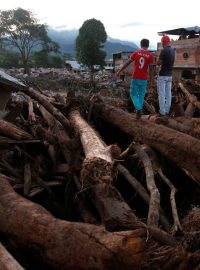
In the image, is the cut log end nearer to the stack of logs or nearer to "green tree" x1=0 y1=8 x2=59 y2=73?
the stack of logs

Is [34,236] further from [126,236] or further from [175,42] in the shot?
[175,42]

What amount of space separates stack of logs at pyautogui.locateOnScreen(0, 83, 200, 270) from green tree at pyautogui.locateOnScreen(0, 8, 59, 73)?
40.1 meters

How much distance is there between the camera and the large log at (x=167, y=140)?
4516 millimetres

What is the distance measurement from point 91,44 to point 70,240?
4044cm

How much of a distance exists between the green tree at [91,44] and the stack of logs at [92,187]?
35.7m

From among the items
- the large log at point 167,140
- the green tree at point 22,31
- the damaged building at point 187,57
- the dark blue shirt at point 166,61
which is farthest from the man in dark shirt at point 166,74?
the green tree at point 22,31

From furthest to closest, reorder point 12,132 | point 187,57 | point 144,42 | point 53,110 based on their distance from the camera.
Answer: point 187,57 → point 144,42 → point 53,110 → point 12,132

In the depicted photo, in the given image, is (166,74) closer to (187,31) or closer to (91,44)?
(187,31)

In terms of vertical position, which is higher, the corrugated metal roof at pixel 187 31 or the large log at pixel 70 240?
the corrugated metal roof at pixel 187 31

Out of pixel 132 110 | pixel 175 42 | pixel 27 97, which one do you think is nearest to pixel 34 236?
pixel 27 97

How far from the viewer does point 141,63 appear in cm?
702

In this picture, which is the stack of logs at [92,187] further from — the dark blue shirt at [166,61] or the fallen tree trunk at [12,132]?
the dark blue shirt at [166,61]

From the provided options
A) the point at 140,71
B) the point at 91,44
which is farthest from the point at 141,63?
the point at 91,44

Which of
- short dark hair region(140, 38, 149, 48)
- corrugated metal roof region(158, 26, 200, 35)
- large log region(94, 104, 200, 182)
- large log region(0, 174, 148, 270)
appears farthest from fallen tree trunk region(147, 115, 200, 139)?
corrugated metal roof region(158, 26, 200, 35)
